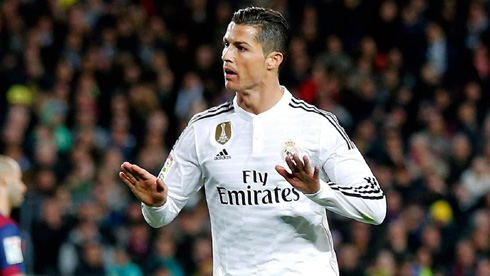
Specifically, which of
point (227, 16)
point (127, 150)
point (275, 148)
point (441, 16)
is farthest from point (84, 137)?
point (275, 148)

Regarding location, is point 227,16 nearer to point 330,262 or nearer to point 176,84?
point 176,84

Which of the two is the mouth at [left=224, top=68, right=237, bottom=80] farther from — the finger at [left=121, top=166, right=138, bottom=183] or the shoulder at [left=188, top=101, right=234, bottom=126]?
the finger at [left=121, top=166, right=138, bottom=183]

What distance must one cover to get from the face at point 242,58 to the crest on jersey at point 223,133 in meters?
0.23

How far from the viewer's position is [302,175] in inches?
173

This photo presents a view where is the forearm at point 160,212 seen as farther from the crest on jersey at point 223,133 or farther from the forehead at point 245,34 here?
the forehead at point 245,34

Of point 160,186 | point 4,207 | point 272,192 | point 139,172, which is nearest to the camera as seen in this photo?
point 139,172

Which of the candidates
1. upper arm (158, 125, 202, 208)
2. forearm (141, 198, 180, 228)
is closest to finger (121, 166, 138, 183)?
forearm (141, 198, 180, 228)

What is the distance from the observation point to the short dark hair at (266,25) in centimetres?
498

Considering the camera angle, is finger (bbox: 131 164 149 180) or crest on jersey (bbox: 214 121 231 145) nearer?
finger (bbox: 131 164 149 180)

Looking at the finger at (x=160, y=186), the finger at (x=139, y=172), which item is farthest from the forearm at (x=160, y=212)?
the finger at (x=139, y=172)

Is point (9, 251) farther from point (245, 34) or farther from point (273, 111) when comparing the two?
point (245, 34)

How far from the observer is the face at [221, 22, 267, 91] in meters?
4.94

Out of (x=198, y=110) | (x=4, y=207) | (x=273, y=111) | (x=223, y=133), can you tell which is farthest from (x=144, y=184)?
(x=198, y=110)

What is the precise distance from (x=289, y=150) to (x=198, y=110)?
7.55 metres
